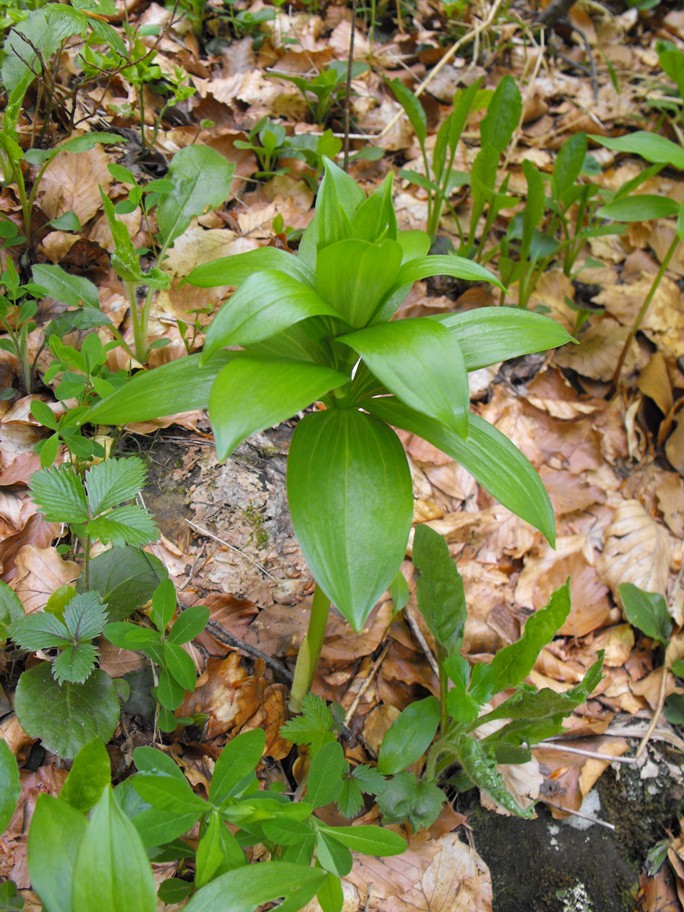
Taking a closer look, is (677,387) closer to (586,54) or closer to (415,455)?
(415,455)

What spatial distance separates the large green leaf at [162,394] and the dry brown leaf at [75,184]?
1321 millimetres

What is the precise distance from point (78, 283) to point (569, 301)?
1961mm

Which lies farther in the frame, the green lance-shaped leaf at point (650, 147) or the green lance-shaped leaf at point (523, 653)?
the green lance-shaped leaf at point (650, 147)

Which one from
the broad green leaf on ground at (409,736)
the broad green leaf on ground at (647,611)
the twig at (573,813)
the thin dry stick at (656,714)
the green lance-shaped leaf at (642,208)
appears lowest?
the thin dry stick at (656,714)

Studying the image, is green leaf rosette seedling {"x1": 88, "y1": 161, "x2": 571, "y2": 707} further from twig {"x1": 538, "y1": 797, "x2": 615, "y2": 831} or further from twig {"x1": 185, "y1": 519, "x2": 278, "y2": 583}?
twig {"x1": 538, "y1": 797, "x2": 615, "y2": 831}

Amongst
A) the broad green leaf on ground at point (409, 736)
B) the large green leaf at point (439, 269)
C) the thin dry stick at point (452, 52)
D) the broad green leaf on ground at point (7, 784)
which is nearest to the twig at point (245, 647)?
the broad green leaf on ground at point (409, 736)

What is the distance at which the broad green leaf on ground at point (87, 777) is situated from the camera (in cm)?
115

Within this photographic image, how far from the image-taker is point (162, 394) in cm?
121

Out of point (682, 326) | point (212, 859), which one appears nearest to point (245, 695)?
point (212, 859)

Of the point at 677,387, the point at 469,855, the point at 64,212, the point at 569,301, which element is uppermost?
the point at 64,212

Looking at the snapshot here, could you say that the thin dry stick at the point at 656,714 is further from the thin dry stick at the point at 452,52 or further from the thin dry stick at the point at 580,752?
the thin dry stick at the point at 452,52

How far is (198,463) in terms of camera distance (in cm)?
193

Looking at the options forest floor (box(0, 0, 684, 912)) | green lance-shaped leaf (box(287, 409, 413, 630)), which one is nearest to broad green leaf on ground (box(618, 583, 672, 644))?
forest floor (box(0, 0, 684, 912))

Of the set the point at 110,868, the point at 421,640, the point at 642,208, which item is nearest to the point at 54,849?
the point at 110,868
